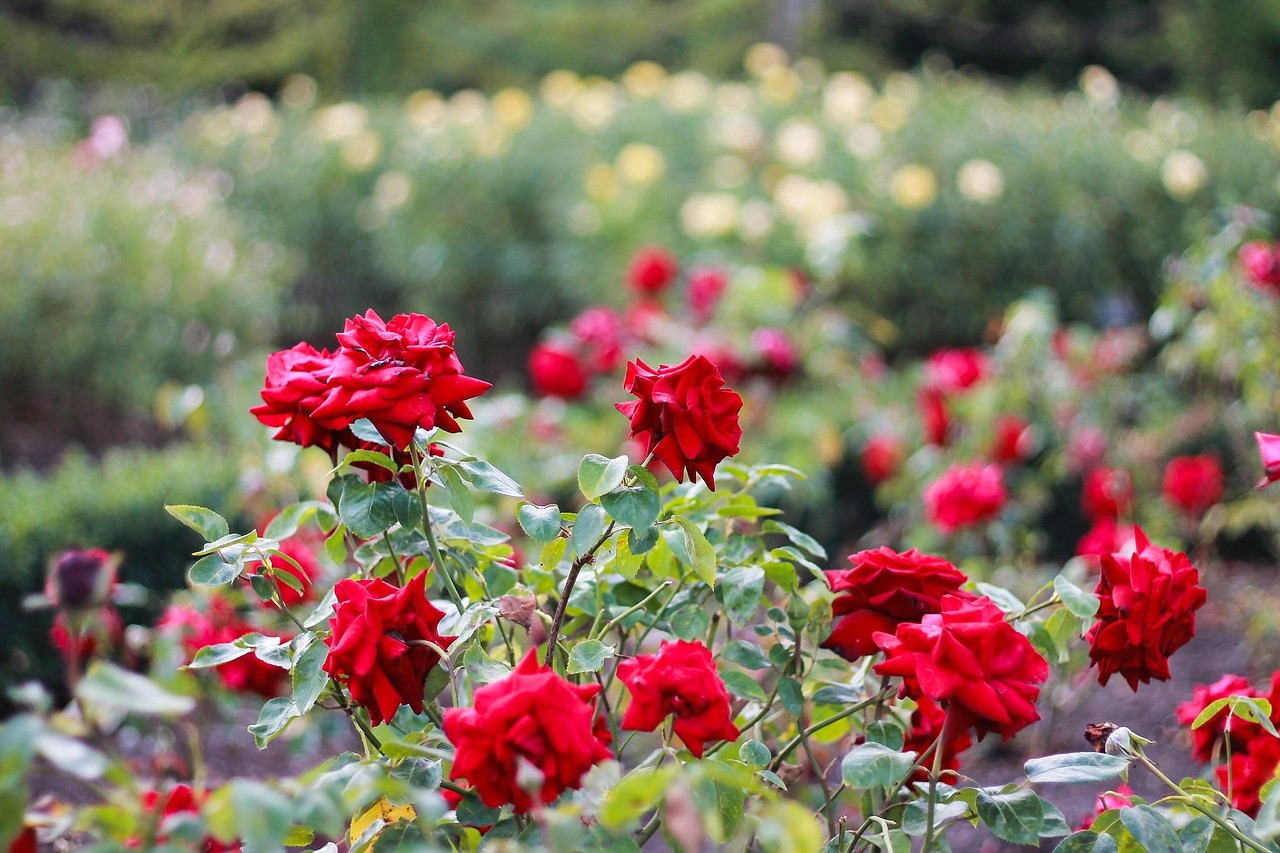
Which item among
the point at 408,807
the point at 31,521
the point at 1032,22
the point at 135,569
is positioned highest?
the point at 408,807

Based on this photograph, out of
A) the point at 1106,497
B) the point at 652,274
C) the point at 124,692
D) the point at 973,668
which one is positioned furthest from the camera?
the point at 652,274

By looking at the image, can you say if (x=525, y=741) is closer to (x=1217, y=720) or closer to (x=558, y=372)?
(x=1217, y=720)

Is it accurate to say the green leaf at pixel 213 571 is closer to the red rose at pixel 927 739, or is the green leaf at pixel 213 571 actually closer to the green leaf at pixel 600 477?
the green leaf at pixel 600 477

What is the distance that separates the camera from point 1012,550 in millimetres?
2791

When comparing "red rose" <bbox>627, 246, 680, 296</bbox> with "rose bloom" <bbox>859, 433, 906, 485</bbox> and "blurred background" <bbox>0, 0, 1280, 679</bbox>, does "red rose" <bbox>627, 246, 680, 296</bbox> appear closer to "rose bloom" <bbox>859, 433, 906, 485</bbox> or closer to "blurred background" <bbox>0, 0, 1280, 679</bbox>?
"blurred background" <bbox>0, 0, 1280, 679</bbox>

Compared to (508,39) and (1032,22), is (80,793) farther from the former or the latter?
(1032,22)

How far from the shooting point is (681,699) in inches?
36.0

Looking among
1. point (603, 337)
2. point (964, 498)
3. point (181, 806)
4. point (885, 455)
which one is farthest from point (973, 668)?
point (885, 455)

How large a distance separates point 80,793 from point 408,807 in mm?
1566

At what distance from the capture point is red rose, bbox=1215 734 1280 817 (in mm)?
1180

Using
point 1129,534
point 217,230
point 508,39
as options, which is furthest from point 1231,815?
point 508,39

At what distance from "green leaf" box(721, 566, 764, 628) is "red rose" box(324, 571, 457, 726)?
274mm

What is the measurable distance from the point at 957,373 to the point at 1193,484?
645 mm

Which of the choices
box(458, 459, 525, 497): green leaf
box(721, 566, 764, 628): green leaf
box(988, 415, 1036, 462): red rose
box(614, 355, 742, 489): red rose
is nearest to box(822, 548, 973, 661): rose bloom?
box(721, 566, 764, 628): green leaf
